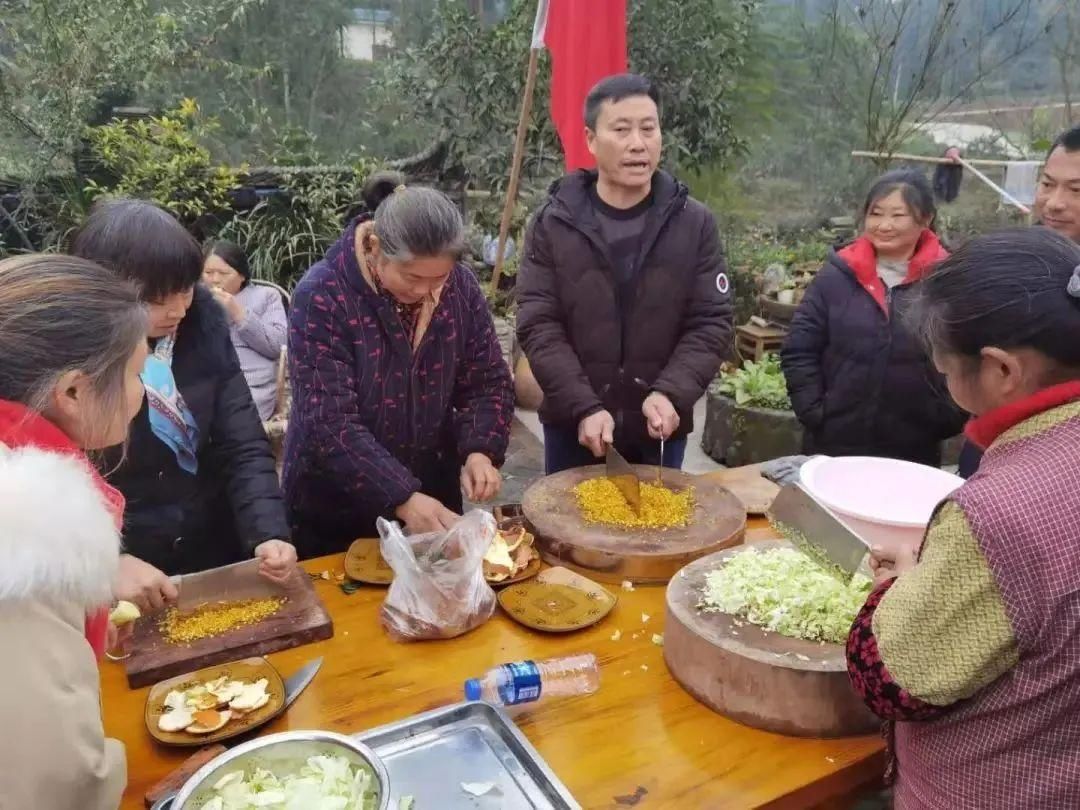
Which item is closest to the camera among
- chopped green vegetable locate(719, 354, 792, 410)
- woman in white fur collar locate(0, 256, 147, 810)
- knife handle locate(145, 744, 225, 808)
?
woman in white fur collar locate(0, 256, 147, 810)

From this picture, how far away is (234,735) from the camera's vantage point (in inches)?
58.7

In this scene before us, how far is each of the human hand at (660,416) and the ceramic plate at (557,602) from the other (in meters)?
0.70

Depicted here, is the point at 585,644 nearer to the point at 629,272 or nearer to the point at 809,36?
the point at 629,272

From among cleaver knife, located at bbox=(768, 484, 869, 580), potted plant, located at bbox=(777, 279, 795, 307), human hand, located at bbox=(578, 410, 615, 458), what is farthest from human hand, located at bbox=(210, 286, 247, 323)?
potted plant, located at bbox=(777, 279, 795, 307)

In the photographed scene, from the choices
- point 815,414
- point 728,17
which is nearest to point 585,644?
point 815,414

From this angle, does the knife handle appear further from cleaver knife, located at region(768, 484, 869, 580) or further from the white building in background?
the white building in background

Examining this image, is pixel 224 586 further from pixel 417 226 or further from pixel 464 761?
pixel 417 226

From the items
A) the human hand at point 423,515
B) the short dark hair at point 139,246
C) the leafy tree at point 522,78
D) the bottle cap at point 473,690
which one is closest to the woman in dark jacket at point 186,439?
the short dark hair at point 139,246

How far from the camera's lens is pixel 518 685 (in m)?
1.58

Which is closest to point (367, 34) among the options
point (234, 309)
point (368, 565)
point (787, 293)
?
point (234, 309)

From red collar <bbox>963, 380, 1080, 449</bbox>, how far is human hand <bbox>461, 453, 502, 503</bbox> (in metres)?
1.38

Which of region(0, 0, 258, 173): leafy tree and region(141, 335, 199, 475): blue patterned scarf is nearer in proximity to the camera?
region(141, 335, 199, 475): blue patterned scarf

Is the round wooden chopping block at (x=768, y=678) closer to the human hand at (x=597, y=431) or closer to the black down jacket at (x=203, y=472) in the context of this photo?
the human hand at (x=597, y=431)

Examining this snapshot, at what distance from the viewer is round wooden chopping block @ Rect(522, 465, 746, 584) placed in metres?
2.05
